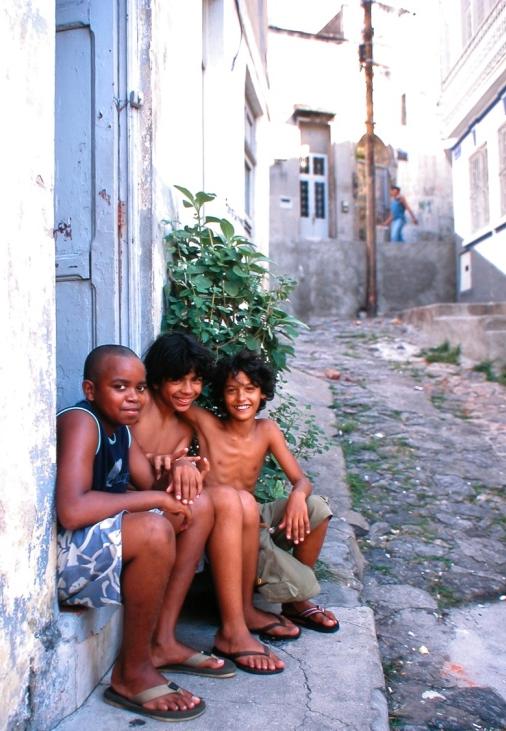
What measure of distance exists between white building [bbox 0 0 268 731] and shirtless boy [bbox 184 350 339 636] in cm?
51

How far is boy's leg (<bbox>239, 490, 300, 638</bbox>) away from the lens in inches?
99.0

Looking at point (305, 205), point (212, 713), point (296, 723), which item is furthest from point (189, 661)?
point (305, 205)

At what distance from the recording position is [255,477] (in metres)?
2.94

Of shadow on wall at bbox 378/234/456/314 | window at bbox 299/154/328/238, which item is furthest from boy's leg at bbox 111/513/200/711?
window at bbox 299/154/328/238

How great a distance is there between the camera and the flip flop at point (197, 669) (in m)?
2.30

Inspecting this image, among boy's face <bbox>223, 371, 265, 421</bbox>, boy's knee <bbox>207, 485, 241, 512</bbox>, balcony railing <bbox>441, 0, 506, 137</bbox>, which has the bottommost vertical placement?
boy's knee <bbox>207, 485, 241, 512</bbox>

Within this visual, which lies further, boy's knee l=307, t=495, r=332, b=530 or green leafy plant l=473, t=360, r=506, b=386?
green leafy plant l=473, t=360, r=506, b=386

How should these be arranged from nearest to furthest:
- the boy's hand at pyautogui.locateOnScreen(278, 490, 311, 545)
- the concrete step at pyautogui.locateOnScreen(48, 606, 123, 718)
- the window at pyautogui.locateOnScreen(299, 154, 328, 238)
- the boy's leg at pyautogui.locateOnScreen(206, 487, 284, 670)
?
the concrete step at pyautogui.locateOnScreen(48, 606, 123, 718), the boy's leg at pyautogui.locateOnScreen(206, 487, 284, 670), the boy's hand at pyautogui.locateOnScreen(278, 490, 311, 545), the window at pyautogui.locateOnScreen(299, 154, 328, 238)

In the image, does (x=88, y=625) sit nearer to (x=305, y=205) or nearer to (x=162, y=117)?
(x=162, y=117)

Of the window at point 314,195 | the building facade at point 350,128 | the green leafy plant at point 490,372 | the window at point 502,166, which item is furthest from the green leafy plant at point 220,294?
the window at point 314,195

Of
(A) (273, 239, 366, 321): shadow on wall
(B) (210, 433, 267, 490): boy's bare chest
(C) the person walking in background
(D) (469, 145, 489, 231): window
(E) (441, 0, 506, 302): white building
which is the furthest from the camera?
(C) the person walking in background

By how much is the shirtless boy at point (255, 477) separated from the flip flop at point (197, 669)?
366 mm

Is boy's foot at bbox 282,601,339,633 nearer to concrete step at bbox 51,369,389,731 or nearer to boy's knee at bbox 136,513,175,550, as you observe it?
concrete step at bbox 51,369,389,731

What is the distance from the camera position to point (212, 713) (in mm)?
2076
